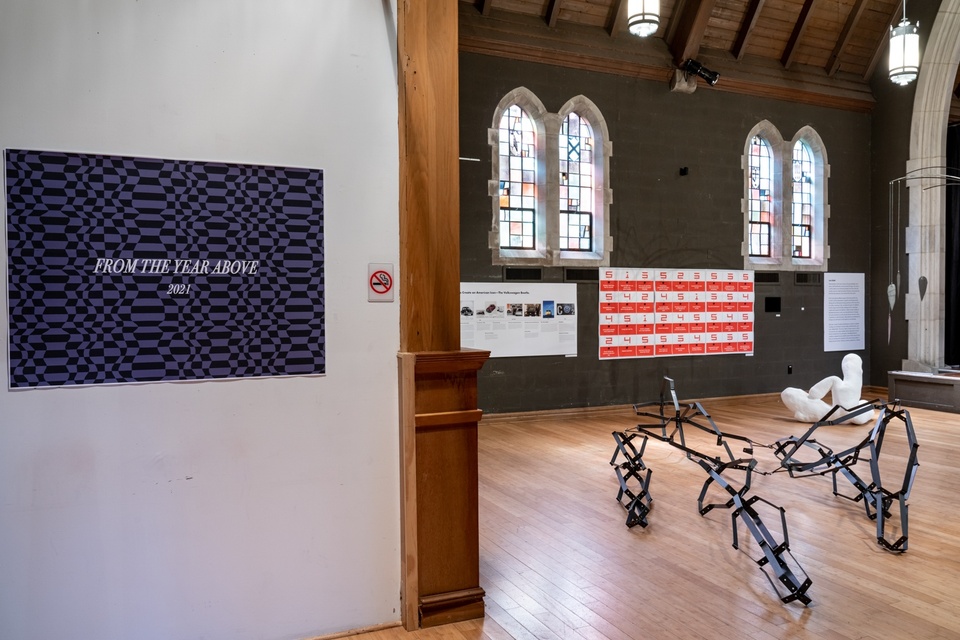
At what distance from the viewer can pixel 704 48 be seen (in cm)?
959

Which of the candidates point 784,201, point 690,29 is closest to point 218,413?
point 690,29

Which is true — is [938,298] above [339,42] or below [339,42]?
below

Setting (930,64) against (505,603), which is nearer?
(505,603)

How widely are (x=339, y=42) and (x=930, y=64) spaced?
10045 millimetres

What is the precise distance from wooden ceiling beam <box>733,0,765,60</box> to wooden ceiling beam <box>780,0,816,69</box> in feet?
2.29

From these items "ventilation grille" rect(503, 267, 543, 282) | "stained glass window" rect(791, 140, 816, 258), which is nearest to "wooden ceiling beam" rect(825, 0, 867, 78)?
"stained glass window" rect(791, 140, 816, 258)

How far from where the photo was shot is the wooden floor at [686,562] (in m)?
2.87

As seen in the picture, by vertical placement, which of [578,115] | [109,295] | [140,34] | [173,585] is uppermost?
[578,115]

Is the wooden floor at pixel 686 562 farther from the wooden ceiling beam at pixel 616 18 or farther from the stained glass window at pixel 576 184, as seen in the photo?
the wooden ceiling beam at pixel 616 18

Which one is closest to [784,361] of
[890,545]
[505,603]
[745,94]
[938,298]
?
[938,298]

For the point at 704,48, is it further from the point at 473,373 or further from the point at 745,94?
the point at 473,373

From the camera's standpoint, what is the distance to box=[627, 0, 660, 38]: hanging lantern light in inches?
234

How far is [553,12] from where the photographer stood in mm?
8398

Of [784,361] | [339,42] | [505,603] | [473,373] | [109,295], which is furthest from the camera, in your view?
[784,361]
